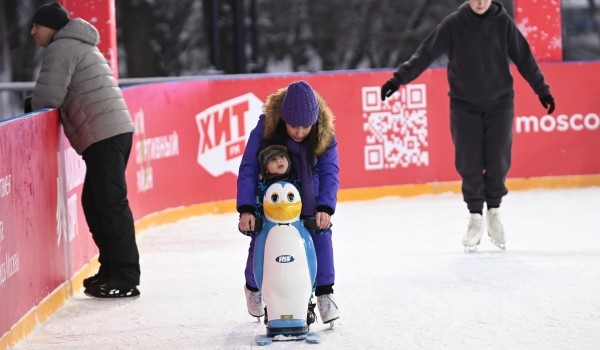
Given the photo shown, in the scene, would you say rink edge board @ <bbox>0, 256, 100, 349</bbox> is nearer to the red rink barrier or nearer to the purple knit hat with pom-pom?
the red rink barrier

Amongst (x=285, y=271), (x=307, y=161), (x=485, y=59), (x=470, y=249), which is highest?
(x=485, y=59)

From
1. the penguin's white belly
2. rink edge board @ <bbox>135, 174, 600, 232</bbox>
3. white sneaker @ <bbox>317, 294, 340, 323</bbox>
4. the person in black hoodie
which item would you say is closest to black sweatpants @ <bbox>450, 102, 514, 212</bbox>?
the person in black hoodie

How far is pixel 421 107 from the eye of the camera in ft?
33.4

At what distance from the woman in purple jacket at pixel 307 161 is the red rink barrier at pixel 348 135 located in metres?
1.71

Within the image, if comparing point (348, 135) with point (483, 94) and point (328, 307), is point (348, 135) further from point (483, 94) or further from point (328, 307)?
point (328, 307)

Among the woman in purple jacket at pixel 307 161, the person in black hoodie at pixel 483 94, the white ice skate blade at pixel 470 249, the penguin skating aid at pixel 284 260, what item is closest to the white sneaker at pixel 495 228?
the person in black hoodie at pixel 483 94

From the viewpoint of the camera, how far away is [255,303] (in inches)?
201

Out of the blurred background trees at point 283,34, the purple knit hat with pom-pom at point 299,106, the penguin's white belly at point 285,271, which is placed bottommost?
the penguin's white belly at point 285,271

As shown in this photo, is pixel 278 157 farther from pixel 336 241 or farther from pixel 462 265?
pixel 336 241

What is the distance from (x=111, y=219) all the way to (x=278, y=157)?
160cm

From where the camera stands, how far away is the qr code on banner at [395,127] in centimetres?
1011

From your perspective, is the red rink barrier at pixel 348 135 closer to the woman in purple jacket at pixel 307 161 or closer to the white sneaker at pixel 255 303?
the white sneaker at pixel 255 303

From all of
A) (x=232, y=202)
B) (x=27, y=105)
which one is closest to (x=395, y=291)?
(x=27, y=105)

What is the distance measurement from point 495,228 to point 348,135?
2902 mm
